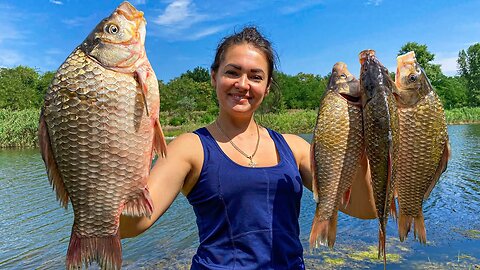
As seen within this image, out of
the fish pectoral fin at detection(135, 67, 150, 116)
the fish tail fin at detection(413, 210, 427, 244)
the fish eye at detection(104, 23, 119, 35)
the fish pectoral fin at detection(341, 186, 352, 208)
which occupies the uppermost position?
the fish eye at detection(104, 23, 119, 35)

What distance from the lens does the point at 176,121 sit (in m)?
44.1

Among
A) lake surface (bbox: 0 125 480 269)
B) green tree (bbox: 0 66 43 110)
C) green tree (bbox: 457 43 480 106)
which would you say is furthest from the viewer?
green tree (bbox: 457 43 480 106)

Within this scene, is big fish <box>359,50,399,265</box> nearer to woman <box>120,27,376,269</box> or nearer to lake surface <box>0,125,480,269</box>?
woman <box>120,27,376,269</box>

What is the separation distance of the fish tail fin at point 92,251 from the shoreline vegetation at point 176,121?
2157 centimetres

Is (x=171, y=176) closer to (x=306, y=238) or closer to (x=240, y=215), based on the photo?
(x=240, y=215)

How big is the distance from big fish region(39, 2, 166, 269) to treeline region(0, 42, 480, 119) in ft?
126

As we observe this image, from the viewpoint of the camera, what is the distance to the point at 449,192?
13.7 meters

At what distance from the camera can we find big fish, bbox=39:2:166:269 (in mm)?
1823

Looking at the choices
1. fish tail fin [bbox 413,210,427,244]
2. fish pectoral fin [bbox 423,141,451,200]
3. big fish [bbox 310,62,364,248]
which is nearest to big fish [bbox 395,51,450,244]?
fish pectoral fin [bbox 423,141,451,200]

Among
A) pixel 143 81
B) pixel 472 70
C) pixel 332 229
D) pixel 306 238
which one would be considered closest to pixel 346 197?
pixel 332 229

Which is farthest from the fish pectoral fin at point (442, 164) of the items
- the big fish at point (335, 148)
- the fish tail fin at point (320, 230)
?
the fish tail fin at point (320, 230)

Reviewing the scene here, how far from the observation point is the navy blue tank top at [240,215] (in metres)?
2.25

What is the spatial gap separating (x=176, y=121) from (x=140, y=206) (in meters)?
42.7

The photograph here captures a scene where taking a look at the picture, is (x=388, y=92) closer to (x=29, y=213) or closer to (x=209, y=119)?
(x=29, y=213)
